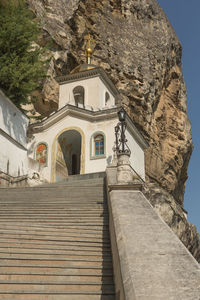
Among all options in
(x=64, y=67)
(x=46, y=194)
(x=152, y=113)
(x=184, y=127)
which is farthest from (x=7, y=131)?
(x=184, y=127)

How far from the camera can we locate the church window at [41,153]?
20.9 meters

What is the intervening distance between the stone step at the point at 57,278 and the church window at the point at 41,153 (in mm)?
16488

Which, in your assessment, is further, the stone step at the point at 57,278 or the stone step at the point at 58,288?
the stone step at the point at 57,278

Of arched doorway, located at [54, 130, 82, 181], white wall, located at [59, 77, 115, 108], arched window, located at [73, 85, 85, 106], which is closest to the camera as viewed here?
arched doorway, located at [54, 130, 82, 181]

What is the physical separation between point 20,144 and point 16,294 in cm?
1487

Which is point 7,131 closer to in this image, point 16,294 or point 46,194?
point 46,194

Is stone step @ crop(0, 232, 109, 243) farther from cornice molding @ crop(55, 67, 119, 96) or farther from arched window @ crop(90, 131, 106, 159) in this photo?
cornice molding @ crop(55, 67, 119, 96)

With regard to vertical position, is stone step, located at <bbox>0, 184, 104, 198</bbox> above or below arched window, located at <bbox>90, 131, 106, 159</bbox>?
below

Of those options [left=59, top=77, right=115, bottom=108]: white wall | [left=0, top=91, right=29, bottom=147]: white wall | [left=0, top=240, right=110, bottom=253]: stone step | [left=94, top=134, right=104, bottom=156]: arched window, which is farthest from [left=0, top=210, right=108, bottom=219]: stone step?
[left=59, top=77, right=115, bottom=108]: white wall

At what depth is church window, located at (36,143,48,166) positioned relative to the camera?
20906mm

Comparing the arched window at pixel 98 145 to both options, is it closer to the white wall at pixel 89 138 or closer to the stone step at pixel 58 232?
the white wall at pixel 89 138

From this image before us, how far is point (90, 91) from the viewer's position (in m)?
23.9

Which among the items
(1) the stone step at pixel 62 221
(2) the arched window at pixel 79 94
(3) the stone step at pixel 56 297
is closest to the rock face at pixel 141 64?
(2) the arched window at pixel 79 94

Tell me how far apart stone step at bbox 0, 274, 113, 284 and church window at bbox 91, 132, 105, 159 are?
15106 mm
